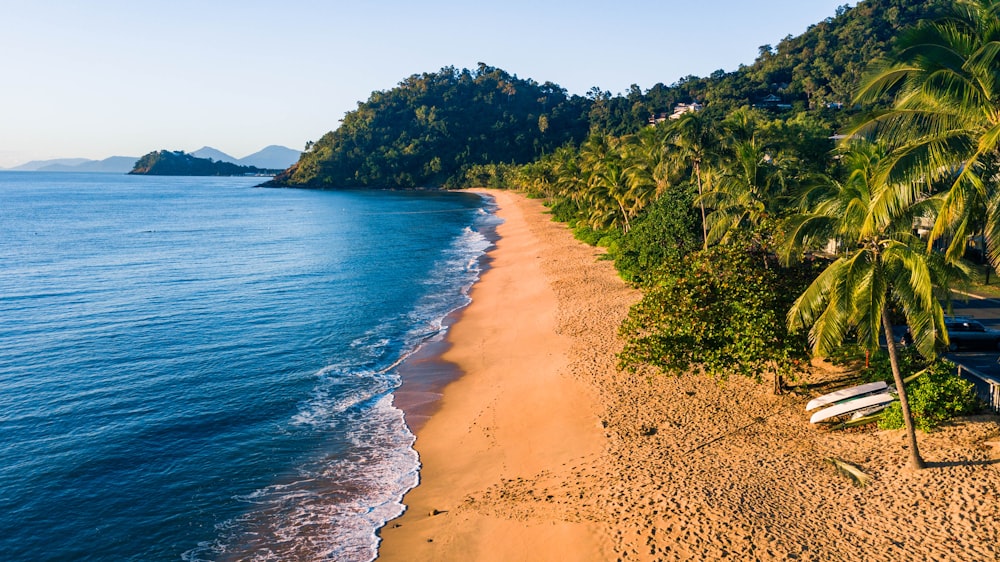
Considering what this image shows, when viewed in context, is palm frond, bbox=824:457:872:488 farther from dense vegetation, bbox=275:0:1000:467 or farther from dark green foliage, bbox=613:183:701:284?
dark green foliage, bbox=613:183:701:284

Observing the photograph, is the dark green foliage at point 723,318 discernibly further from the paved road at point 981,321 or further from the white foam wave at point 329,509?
the white foam wave at point 329,509

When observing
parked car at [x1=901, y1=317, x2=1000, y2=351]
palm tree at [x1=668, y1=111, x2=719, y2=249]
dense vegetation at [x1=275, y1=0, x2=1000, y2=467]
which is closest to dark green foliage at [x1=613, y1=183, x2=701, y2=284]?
dense vegetation at [x1=275, y1=0, x2=1000, y2=467]

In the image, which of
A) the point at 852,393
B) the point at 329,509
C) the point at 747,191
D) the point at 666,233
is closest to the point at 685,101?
the point at 666,233

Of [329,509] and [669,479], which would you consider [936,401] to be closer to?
[669,479]

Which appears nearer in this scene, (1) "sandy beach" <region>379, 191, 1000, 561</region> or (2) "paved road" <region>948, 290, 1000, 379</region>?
(1) "sandy beach" <region>379, 191, 1000, 561</region>

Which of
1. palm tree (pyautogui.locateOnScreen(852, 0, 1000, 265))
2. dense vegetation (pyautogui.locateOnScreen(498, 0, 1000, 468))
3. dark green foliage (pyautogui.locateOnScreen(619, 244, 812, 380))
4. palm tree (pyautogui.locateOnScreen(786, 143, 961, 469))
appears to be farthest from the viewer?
dark green foliage (pyautogui.locateOnScreen(619, 244, 812, 380))

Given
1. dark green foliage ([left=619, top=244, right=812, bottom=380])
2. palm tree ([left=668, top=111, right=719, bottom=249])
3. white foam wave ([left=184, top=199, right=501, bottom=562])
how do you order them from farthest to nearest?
palm tree ([left=668, top=111, right=719, bottom=249]) → dark green foliage ([left=619, top=244, right=812, bottom=380]) → white foam wave ([left=184, top=199, right=501, bottom=562])
